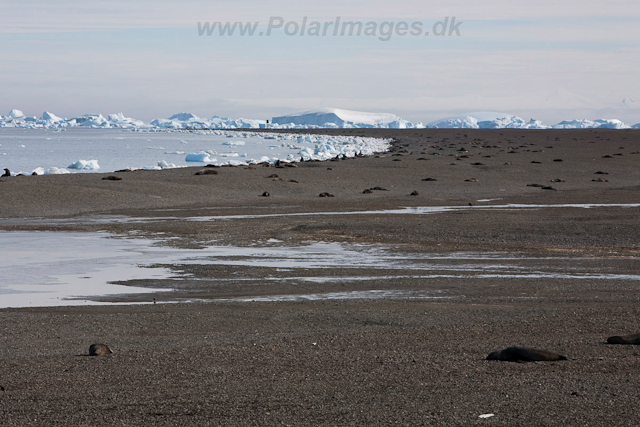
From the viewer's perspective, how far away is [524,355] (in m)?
5.06

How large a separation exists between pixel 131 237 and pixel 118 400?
25.8ft

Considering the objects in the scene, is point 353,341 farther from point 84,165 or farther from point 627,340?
point 84,165

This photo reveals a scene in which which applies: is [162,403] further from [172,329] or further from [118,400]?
[172,329]

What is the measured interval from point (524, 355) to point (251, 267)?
4.51 meters

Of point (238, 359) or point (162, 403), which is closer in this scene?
point (162, 403)

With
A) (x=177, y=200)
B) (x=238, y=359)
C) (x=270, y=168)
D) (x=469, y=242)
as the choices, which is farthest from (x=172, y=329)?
(x=270, y=168)

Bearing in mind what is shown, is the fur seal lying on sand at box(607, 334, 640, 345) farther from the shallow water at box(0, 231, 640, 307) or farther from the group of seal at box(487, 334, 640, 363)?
the shallow water at box(0, 231, 640, 307)

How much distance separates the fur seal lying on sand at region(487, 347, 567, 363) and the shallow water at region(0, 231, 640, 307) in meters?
2.21

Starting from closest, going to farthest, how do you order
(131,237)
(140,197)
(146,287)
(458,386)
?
(458,386) < (146,287) < (131,237) < (140,197)

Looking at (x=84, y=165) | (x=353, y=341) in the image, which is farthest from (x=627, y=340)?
(x=84, y=165)

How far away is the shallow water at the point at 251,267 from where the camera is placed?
764 cm

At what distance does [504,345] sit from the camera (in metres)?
5.51

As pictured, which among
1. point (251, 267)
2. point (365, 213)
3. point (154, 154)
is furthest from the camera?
point (154, 154)

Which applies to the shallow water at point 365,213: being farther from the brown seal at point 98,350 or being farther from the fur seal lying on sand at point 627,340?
the fur seal lying on sand at point 627,340
